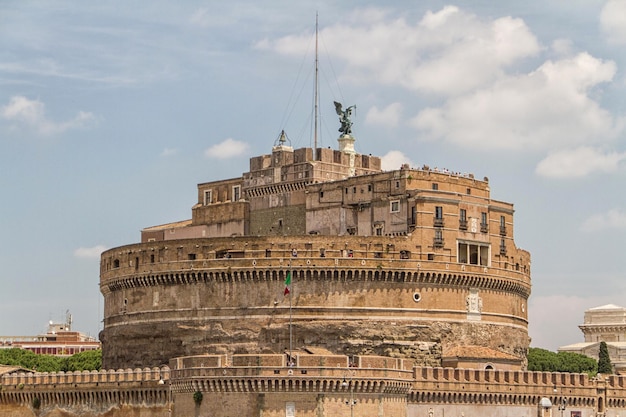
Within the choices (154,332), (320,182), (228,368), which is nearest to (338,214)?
(320,182)

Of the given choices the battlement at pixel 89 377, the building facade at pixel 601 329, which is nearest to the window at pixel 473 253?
the battlement at pixel 89 377

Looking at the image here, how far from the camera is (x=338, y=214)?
100000mm

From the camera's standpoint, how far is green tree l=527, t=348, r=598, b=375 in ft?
434

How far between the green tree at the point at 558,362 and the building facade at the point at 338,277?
29.5 meters

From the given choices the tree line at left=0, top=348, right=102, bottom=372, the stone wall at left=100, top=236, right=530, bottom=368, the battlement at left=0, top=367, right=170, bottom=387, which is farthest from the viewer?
the tree line at left=0, top=348, right=102, bottom=372

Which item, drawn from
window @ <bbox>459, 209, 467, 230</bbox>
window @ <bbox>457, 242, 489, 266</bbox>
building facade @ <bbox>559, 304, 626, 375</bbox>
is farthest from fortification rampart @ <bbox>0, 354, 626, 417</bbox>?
building facade @ <bbox>559, 304, 626, 375</bbox>

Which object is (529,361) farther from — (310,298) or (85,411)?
(85,411)

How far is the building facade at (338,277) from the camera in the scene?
311 feet

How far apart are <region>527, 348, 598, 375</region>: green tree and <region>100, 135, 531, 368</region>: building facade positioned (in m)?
29.5

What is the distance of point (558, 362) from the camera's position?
445 ft

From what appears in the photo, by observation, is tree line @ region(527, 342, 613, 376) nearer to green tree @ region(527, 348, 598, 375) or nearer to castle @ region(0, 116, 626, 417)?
green tree @ region(527, 348, 598, 375)

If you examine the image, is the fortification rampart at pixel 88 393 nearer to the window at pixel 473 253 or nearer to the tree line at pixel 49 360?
the window at pixel 473 253

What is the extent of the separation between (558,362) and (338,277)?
46.7 meters

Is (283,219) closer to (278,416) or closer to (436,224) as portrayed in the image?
(436,224)
